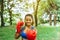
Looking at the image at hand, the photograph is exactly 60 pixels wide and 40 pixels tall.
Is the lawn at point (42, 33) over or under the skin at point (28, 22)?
under

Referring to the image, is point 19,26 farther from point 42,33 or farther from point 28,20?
point 42,33

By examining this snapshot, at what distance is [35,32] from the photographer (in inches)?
83.4

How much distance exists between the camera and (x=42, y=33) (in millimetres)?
2168

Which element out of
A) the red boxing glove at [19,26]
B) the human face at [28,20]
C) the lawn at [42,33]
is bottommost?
the lawn at [42,33]

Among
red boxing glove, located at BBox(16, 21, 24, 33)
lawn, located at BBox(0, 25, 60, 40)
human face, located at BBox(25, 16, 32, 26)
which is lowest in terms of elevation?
lawn, located at BBox(0, 25, 60, 40)

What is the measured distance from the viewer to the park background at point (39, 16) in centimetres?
217

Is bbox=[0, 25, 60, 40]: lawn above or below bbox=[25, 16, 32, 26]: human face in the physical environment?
below

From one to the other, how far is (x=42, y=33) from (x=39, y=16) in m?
0.16

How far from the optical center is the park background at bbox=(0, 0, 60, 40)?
217 cm

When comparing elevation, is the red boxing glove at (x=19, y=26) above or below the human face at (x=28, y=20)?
below

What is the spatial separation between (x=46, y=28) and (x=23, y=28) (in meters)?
0.22

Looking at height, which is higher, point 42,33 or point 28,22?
point 28,22

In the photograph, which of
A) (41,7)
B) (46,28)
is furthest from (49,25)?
(41,7)

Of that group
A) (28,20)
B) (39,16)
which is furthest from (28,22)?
(39,16)
